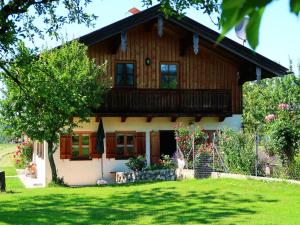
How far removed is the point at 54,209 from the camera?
40.3 feet

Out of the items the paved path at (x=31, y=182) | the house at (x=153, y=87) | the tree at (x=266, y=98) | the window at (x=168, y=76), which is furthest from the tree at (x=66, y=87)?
the tree at (x=266, y=98)

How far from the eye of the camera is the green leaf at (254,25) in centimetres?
99

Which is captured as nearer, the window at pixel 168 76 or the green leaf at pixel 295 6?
the green leaf at pixel 295 6

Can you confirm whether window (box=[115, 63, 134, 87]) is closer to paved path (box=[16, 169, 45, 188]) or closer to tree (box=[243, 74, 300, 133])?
paved path (box=[16, 169, 45, 188])

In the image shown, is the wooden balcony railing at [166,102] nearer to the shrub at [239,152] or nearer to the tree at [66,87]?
the tree at [66,87]

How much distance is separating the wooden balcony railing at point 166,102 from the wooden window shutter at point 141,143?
4.24 ft

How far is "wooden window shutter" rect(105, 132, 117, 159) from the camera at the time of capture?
22703mm

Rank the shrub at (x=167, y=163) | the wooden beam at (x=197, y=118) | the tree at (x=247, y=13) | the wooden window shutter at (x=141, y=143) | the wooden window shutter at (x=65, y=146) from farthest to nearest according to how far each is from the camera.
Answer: the wooden beam at (x=197, y=118) < the wooden window shutter at (x=141, y=143) < the wooden window shutter at (x=65, y=146) < the shrub at (x=167, y=163) < the tree at (x=247, y=13)

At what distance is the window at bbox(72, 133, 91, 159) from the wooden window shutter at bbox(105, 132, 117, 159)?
0.80m

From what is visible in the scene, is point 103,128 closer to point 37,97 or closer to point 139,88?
point 139,88

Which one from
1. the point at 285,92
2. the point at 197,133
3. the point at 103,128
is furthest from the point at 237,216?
the point at 285,92

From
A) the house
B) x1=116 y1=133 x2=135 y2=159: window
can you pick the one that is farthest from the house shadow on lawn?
x1=116 y1=133 x2=135 y2=159: window

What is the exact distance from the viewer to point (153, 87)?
77.2 ft

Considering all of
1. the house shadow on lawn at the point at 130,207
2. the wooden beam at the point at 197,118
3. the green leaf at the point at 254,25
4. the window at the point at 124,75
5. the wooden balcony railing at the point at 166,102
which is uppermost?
the window at the point at 124,75
